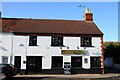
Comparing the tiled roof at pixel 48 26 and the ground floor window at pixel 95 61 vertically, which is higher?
the tiled roof at pixel 48 26

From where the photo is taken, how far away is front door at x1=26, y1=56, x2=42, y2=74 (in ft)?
98.8

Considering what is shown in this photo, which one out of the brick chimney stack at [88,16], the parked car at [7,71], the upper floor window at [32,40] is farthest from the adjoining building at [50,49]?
the parked car at [7,71]

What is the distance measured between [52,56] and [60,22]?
19.7 ft

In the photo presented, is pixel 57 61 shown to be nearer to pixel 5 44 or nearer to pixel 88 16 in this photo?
pixel 5 44

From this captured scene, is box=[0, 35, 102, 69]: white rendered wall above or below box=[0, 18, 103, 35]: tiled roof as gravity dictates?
below

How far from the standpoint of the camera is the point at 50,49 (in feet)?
99.2

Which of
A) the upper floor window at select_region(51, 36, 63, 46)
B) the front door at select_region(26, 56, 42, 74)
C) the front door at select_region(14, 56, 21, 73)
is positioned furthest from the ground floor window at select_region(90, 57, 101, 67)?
the front door at select_region(14, 56, 21, 73)

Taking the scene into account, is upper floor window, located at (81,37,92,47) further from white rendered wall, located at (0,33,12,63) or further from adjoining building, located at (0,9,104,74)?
white rendered wall, located at (0,33,12,63)

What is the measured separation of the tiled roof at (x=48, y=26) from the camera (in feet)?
101

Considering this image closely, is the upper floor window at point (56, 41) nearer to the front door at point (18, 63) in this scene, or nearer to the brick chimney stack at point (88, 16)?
the front door at point (18, 63)

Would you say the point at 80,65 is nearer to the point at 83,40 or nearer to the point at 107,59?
the point at 83,40

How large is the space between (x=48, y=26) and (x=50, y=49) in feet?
12.5

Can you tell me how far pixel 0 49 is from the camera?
29906 mm

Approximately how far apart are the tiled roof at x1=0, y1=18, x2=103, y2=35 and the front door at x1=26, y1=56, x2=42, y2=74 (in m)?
→ 3.15
